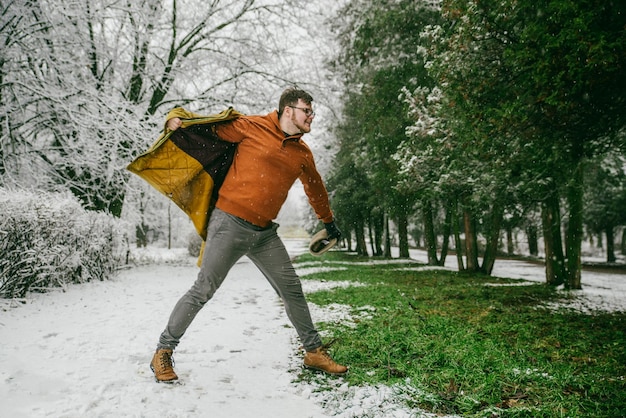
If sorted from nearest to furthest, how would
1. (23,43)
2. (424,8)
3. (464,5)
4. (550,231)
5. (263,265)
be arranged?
(263,265)
(464,5)
(23,43)
(424,8)
(550,231)

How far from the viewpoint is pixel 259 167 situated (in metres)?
2.98

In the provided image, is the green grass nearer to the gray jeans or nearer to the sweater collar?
the gray jeans

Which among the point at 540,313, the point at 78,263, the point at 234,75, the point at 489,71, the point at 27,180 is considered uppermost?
the point at 234,75

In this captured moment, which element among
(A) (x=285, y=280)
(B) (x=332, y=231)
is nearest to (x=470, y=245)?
(B) (x=332, y=231)

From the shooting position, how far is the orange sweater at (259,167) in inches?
118

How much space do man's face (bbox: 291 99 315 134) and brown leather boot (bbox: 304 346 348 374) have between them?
5.93ft

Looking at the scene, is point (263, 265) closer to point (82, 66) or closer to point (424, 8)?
point (82, 66)

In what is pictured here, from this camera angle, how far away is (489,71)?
18.4 feet

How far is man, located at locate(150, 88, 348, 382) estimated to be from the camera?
9.71ft

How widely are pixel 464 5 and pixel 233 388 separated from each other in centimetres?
549

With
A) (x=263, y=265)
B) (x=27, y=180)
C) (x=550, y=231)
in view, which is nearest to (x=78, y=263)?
(x=27, y=180)

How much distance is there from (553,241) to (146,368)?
10.5 m

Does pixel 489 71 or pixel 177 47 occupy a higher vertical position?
pixel 177 47

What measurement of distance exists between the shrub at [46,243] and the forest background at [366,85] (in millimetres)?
303
